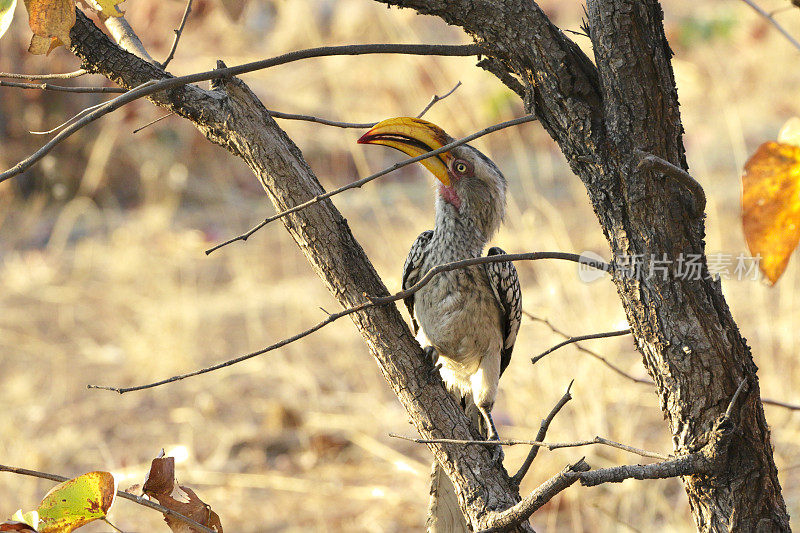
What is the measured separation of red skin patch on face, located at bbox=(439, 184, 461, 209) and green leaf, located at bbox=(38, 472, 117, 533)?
4.75 feet

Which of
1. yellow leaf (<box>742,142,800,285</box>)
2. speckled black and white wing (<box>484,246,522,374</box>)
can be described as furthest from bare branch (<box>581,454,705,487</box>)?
speckled black and white wing (<box>484,246,522,374</box>)

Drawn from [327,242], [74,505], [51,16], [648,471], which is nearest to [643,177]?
[648,471]

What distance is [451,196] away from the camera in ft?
7.84

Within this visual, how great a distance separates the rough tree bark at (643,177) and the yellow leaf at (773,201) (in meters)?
0.08

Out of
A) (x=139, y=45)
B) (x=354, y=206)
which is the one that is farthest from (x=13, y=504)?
(x=354, y=206)

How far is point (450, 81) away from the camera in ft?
23.7

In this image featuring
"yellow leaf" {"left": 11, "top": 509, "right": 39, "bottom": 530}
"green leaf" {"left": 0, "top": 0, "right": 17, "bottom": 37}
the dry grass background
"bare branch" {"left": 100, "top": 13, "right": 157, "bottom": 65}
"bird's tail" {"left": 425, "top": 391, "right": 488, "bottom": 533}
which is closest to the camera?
"green leaf" {"left": 0, "top": 0, "right": 17, "bottom": 37}

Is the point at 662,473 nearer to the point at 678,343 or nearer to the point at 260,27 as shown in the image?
the point at 678,343

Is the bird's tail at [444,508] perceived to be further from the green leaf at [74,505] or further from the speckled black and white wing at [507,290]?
the green leaf at [74,505]

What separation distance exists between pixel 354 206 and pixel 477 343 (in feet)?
14.9

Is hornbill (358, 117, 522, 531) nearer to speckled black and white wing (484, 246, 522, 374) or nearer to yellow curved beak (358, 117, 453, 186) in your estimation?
speckled black and white wing (484, 246, 522, 374)

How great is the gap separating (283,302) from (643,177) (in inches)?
185

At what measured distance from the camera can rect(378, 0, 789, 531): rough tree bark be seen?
1191mm

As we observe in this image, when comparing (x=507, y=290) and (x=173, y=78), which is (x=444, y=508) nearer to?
(x=507, y=290)
